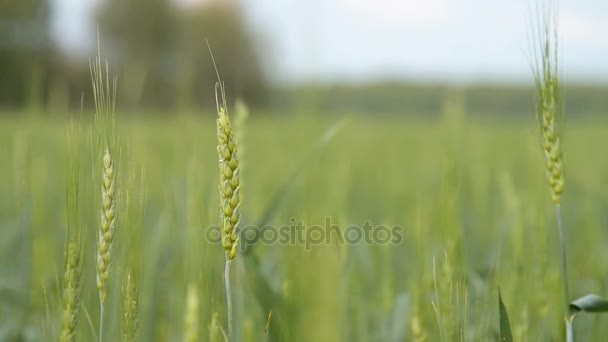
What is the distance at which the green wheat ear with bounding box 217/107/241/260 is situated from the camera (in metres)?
0.46

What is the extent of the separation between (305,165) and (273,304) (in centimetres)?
25

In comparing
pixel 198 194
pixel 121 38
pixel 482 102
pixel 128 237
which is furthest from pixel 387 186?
pixel 121 38

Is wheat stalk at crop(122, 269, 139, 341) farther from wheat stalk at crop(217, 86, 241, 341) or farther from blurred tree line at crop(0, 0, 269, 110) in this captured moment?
blurred tree line at crop(0, 0, 269, 110)

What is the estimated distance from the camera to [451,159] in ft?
2.65

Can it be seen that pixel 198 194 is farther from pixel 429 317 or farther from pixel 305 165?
pixel 429 317

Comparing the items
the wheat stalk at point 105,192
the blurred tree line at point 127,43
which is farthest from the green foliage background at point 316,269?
the blurred tree line at point 127,43

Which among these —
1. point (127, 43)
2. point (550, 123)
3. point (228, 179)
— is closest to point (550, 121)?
point (550, 123)

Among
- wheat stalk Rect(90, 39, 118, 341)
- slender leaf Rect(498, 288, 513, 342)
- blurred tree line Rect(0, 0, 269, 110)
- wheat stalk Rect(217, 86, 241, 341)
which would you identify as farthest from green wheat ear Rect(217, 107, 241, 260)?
blurred tree line Rect(0, 0, 269, 110)

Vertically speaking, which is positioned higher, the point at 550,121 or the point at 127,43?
the point at 127,43

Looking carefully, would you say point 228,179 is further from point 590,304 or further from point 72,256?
point 590,304

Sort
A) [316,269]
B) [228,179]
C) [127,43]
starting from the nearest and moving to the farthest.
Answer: [228,179] → [316,269] → [127,43]

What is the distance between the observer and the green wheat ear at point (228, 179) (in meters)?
0.46

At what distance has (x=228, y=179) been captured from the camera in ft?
1.51

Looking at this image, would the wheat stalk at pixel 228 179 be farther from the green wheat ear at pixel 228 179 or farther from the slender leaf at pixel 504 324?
the slender leaf at pixel 504 324
